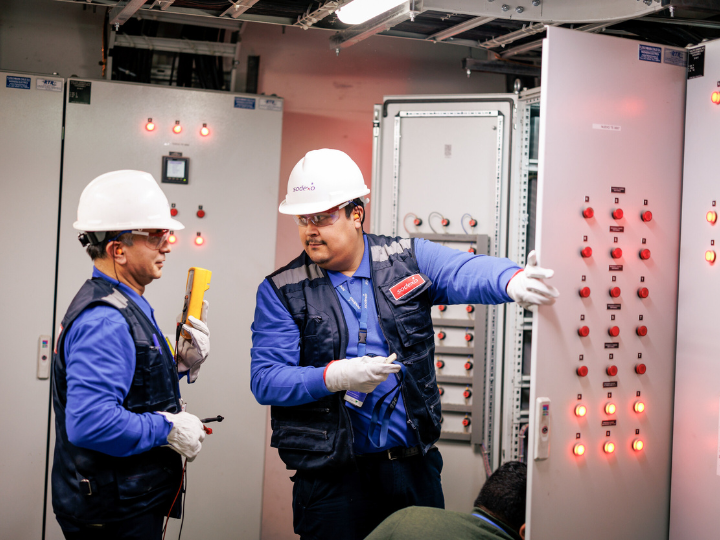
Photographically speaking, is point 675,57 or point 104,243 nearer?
point 104,243

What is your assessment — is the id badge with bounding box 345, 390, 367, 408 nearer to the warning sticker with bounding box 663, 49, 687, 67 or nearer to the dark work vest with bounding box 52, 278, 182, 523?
the dark work vest with bounding box 52, 278, 182, 523

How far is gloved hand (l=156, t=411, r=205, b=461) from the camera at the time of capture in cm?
174

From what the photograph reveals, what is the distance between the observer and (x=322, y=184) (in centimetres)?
203

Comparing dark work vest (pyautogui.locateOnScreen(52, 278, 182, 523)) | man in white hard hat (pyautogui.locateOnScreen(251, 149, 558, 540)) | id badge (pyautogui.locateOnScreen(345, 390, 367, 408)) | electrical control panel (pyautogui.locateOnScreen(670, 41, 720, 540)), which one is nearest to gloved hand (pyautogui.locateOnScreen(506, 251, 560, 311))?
man in white hard hat (pyautogui.locateOnScreen(251, 149, 558, 540))

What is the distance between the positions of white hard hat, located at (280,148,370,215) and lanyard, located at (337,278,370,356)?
0.28m

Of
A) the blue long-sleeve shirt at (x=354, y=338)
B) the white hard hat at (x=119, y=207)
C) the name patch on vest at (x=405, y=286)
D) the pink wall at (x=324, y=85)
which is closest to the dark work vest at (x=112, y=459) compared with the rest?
the white hard hat at (x=119, y=207)

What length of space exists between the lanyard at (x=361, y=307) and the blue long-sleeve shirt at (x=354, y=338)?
0.01 m

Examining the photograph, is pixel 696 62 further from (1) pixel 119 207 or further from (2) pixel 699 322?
(1) pixel 119 207

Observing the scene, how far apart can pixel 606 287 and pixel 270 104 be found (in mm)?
1866

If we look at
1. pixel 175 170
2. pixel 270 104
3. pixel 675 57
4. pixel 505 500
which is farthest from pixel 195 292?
pixel 675 57

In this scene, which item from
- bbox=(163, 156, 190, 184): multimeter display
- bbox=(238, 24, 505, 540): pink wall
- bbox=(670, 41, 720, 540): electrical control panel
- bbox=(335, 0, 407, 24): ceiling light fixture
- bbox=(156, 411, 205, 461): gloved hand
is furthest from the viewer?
bbox=(238, 24, 505, 540): pink wall

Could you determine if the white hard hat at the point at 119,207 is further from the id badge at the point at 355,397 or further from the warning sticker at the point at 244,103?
the warning sticker at the point at 244,103

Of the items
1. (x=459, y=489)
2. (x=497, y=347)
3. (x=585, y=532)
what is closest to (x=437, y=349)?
(x=497, y=347)

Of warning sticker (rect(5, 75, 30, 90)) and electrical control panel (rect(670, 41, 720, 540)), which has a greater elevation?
warning sticker (rect(5, 75, 30, 90))
